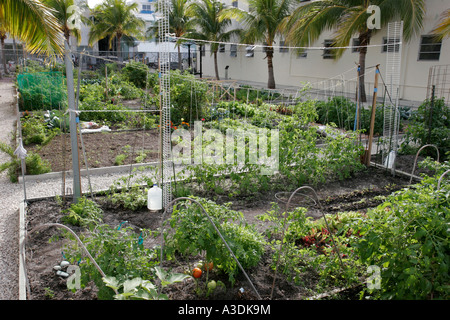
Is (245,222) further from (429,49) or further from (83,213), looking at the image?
(429,49)

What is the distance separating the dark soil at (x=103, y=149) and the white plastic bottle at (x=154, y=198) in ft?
6.39

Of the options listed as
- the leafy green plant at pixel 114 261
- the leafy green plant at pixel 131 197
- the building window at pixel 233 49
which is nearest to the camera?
the leafy green plant at pixel 114 261

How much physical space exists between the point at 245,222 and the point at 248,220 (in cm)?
142

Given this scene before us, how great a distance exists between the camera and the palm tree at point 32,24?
6.48 metres

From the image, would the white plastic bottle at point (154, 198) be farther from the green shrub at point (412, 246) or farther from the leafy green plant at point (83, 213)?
the green shrub at point (412, 246)

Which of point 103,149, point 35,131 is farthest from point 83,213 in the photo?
point 35,131

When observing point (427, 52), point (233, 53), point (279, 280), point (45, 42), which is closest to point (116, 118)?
point (45, 42)

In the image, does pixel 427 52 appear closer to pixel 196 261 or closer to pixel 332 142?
pixel 332 142

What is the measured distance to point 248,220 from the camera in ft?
17.6

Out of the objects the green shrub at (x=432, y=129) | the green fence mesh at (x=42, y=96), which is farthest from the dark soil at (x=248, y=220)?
the green fence mesh at (x=42, y=96)

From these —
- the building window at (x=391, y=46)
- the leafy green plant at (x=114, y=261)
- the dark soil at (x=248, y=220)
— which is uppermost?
the building window at (x=391, y=46)

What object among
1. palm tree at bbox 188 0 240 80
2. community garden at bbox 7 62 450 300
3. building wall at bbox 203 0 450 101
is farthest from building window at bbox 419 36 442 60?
palm tree at bbox 188 0 240 80

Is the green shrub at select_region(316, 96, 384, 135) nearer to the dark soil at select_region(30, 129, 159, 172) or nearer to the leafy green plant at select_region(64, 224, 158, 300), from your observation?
the dark soil at select_region(30, 129, 159, 172)

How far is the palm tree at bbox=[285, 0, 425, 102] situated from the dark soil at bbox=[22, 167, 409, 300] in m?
7.22
